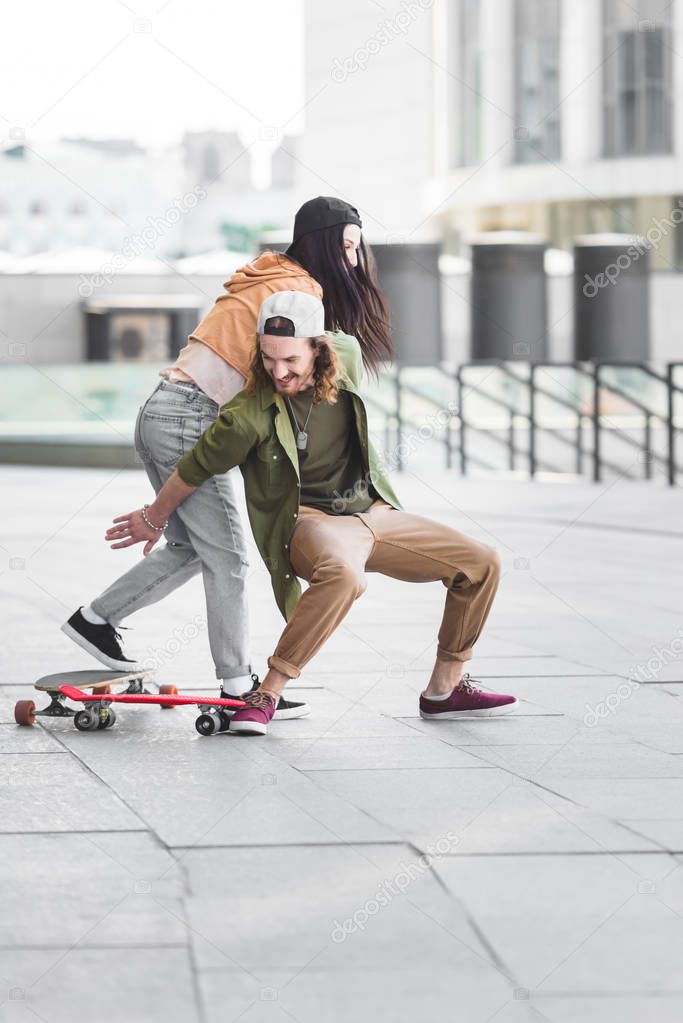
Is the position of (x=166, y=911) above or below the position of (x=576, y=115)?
below

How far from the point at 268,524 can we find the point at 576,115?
44290 mm

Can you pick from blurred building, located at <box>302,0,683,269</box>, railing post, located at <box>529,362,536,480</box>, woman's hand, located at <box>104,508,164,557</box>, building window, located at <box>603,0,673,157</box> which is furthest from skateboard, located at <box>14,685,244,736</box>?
building window, located at <box>603,0,673,157</box>

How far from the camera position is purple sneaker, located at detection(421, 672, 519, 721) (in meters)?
5.49

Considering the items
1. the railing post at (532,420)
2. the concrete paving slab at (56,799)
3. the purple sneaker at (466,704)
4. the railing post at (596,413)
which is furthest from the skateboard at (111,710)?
the railing post at (532,420)

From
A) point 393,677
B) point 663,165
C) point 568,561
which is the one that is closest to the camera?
point 393,677

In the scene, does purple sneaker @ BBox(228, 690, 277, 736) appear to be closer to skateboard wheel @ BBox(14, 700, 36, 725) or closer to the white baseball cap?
skateboard wheel @ BBox(14, 700, 36, 725)

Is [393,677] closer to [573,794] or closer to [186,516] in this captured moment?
[186,516]

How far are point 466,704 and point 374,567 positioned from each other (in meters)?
0.55

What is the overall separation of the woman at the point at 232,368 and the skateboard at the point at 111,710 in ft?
0.51

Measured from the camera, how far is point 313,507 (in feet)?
17.6

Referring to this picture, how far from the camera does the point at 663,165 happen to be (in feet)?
152

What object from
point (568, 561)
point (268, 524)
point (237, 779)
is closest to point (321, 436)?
point (268, 524)

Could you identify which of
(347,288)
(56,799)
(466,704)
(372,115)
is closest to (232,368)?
(347,288)

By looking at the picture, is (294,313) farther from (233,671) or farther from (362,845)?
(362,845)
